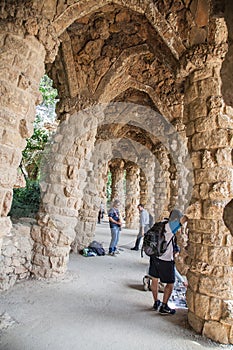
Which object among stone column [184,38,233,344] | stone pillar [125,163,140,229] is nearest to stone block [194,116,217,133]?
stone column [184,38,233,344]

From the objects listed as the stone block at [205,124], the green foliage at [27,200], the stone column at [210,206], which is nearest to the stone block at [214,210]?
the stone column at [210,206]

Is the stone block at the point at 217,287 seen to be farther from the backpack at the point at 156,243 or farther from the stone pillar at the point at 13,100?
the stone pillar at the point at 13,100

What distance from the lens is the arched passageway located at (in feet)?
9.89

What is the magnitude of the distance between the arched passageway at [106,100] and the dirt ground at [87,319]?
37cm

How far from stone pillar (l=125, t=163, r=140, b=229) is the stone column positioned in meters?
12.5

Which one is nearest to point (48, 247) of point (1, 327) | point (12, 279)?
point (12, 279)

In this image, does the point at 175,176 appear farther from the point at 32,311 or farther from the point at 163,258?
the point at 32,311

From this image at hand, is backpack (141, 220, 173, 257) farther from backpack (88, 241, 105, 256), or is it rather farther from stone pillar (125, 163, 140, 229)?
stone pillar (125, 163, 140, 229)

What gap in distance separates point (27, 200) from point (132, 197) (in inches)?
360

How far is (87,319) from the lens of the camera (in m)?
3.56

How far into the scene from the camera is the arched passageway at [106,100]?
3.01 meters

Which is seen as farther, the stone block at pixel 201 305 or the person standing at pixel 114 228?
the person standing at pixel 114 228

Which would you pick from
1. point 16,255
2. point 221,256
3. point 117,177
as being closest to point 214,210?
point 221,256

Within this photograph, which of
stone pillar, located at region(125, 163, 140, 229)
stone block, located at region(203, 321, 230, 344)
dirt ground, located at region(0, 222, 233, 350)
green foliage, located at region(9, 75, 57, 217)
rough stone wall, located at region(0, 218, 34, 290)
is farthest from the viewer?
stone pillar, located at region(125, 163, 140, 229)
